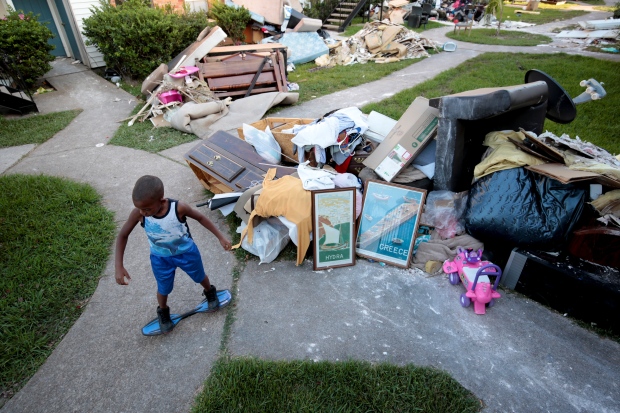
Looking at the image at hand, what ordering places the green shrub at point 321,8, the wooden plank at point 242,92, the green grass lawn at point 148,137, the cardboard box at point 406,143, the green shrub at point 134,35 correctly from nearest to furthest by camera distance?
the cardboard box at point 406,143 < the green grass lawn at point 148,137 < the wooden plank at point 242,92 < the green shrub at point 134,35 < the green shrub at point 321,8

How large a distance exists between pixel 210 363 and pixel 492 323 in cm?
208

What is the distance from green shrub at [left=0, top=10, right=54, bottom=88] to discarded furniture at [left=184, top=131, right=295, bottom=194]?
5.94 metres

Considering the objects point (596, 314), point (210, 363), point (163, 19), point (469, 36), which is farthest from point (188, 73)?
point (469, 36)

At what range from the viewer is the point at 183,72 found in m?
7.03

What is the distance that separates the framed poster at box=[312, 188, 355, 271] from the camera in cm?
327

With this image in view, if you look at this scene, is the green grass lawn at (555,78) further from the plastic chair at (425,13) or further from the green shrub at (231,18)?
the green shrub at (231,18)

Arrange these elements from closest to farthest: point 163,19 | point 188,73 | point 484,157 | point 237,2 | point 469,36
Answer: point 484,157, point 188,73, point 163,19, point 237,2, point 469,36

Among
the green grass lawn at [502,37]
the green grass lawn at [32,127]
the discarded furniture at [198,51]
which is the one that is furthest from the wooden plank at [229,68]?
the green grass lawn at [502,37]

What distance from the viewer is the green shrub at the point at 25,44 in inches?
293

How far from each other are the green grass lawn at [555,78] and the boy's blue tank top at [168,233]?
189 inches

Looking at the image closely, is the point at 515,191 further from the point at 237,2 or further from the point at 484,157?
the point at 237,2

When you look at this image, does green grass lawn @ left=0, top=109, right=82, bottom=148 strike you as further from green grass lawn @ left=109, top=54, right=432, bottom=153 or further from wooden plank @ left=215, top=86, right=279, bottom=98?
wooden plank @ left=215, top=86, right=279, bottom=98

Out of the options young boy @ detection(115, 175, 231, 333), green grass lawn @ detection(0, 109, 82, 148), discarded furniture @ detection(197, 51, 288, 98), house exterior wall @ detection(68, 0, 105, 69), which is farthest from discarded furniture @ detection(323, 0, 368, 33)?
young boy @ detection(115, 175, 231, 333)

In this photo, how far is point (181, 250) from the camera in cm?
248
